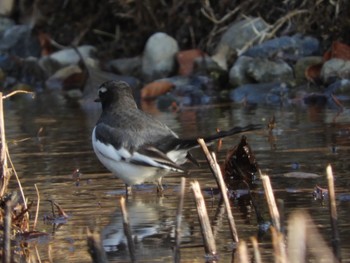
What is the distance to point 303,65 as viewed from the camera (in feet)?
52.1

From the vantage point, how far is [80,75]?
19125 millimetres

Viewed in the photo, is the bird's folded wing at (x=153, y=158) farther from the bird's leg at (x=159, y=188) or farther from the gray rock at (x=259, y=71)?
the gray rock at (x=259, y=71)

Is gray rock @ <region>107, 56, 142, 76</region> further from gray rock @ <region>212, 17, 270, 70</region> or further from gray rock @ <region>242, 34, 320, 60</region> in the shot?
gray rock @ <region>242, 34, 320, 60</region>

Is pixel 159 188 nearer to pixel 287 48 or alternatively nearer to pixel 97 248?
pixel 97 248

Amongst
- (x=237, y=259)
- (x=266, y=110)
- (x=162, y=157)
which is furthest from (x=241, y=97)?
(x=237, y=259)

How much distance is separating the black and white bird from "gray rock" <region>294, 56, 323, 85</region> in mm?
7088

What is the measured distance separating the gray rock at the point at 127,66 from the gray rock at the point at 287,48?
2661 mm

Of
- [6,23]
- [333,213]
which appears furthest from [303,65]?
[333,213]

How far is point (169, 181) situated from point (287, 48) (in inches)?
311

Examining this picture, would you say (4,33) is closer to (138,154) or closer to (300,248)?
(138,154)

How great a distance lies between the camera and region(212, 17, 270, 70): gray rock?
17234mm

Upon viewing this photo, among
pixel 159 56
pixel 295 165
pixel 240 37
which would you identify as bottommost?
pixel 295 165

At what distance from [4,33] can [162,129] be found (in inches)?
553

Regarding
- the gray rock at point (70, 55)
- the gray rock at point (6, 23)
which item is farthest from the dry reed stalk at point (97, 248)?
the gray rock at point (6, 23)
